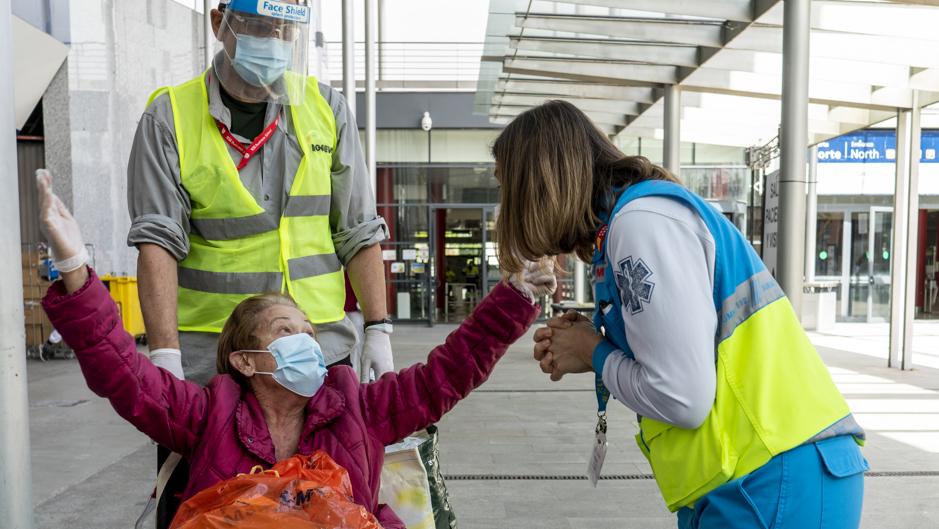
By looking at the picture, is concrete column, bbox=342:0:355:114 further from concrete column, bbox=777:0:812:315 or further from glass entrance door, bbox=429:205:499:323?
glass entrance door, bbox=429:205:499:323

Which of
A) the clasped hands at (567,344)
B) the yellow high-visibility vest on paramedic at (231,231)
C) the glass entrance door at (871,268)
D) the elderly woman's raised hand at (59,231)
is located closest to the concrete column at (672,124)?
the yellow high-visibility vest on paramedic at (231,231)

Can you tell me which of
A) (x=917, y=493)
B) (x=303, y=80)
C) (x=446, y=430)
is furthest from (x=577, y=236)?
(x=446, y=430)

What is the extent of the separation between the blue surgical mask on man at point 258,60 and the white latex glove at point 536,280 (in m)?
1.00

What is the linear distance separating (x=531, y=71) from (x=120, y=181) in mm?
7866

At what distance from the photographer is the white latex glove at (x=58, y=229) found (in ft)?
5.38

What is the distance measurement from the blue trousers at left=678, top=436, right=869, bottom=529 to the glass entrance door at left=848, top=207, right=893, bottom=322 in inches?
691

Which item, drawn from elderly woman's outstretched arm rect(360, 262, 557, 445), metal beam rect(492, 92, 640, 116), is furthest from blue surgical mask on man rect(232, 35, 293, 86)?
metal beam rect(492, 92, 640, 116)

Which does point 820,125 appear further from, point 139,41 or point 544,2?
point 139,41

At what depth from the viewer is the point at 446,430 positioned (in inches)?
288

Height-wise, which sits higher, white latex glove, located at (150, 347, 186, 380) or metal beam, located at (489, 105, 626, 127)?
metal beam, located at (489, 105, 626, 127)

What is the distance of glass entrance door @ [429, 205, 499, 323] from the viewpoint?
58.4 feet

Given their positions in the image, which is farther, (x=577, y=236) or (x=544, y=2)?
(x=544, y=2)

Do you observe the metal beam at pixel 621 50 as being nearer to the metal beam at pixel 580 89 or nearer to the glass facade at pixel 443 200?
the metal beam at pixel 580 89

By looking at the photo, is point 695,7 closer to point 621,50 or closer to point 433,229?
point 621,50
